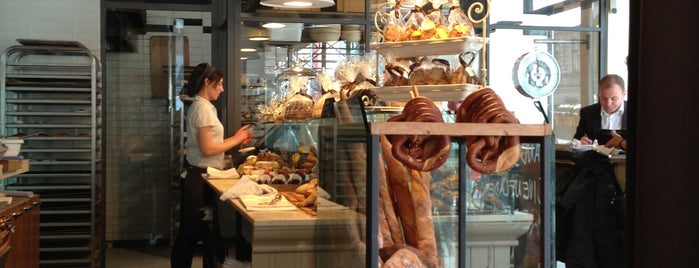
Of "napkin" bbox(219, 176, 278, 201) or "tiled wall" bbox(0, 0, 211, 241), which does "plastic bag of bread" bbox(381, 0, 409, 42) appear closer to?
"napkin" bbox(219, 176, 278, 201)

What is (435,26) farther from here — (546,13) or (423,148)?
(546,13)

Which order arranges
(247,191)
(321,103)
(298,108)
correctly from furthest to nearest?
(298,108), (321,103), (247,191)

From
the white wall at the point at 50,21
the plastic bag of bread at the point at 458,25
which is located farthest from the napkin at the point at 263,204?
the white wall at the point at 50,21

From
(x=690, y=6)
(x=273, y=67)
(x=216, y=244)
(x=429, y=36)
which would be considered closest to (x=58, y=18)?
(x=273, y=67)

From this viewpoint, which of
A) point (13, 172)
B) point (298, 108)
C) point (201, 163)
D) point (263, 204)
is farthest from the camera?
point (201, 163)

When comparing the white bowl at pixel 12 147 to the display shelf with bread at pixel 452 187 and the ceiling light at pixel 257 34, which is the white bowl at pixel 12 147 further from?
the display shelf with bread at pixel 452 187

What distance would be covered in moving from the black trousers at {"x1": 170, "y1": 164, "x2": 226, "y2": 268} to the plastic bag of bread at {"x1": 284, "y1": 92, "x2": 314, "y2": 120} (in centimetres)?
131

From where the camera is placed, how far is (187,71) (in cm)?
731

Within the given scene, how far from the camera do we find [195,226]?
19.5 feet

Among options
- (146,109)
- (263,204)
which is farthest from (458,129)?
(146,109)

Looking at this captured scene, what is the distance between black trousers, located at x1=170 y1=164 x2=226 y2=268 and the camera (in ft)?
19.1

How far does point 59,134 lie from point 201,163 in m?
2.54

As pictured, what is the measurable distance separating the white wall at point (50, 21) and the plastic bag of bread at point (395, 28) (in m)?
5.35

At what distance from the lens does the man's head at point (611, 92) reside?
18.9ft
